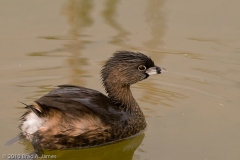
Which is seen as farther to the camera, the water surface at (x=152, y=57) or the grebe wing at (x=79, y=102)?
the water surface at (x=152, y=57)

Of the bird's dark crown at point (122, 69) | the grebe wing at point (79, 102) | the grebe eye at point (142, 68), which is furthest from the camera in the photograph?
the grebe eye at point (142, 68)

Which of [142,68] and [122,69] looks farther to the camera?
[142,68]

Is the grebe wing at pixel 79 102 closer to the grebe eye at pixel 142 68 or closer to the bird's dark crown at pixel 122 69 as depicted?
the bird's dark crown at pixel 122 69

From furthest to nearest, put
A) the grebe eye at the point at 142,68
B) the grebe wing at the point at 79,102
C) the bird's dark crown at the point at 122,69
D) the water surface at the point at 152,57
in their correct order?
the grebe eye at the point at 142,68, the bird's dark crown at the point at 122,69, the water surface at the point at 152,57, the grebe wing at the point at 79,102

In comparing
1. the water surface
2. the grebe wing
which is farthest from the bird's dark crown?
the water surface

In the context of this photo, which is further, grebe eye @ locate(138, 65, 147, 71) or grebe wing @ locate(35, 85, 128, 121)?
grebe eye @ locate(138, 65, 147, 71)

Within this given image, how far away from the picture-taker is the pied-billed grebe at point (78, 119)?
19.5ft

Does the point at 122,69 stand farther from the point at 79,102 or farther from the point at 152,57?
the point at 152,57

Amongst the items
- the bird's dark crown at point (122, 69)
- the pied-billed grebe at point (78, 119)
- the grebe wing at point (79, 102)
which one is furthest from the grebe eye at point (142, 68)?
the grebe wing at point (79, 102)

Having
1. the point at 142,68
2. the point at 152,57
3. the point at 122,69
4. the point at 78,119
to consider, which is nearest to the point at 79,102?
the point at 78,119

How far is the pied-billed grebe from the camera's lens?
5.93 metres

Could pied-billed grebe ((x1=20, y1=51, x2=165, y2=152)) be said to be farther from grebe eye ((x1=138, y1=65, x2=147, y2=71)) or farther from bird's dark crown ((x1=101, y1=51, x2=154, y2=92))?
grebe eye ((x1=138, y1=65, x2=147, y2=71))

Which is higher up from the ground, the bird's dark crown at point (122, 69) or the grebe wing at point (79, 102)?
the bird's dark crown at point (122, 69)

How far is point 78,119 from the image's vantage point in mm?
5957
